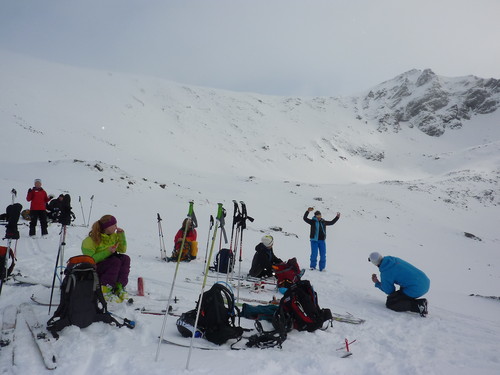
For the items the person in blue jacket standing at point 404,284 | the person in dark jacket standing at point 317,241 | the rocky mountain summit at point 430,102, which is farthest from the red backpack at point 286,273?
the rocky mountain summit at point 430,102

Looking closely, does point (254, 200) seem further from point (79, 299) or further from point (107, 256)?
point (79, 299)

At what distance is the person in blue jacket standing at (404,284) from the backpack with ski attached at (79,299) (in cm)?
535

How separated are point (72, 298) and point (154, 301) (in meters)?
1.72

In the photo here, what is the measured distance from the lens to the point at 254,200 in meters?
27.0

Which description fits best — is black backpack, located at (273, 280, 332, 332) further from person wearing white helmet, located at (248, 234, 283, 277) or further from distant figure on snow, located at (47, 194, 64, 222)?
distant figure on snow, located at (47, 194, 64, 222)

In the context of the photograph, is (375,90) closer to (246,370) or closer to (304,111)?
(304,111)

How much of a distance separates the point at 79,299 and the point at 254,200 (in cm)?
2305

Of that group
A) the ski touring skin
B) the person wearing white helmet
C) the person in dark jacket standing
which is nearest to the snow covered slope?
the ski touring skin

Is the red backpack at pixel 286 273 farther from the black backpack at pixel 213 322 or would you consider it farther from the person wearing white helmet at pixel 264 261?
the black backpack at pixel 213 322

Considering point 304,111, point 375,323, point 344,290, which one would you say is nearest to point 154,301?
point 375,323

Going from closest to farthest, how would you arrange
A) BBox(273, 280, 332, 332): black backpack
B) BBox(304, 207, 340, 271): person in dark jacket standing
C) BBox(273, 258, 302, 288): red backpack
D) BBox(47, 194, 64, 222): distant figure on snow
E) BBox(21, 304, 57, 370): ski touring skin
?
1. BBox(21, 304, 57, 370): ski touring skin
2. BBox(273, 280, 332, 332): black backpack
3. BBox(273, 258, 302, 288): red backpack
4. BBox(304, 207, 340, 271): person in dark jacket standing
5. BBox(47, 194, 64, 222): distant figure on snow

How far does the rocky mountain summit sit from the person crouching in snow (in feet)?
347

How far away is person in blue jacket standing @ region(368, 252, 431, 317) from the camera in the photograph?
6.32 meters

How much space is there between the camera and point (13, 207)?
4.83 metres
